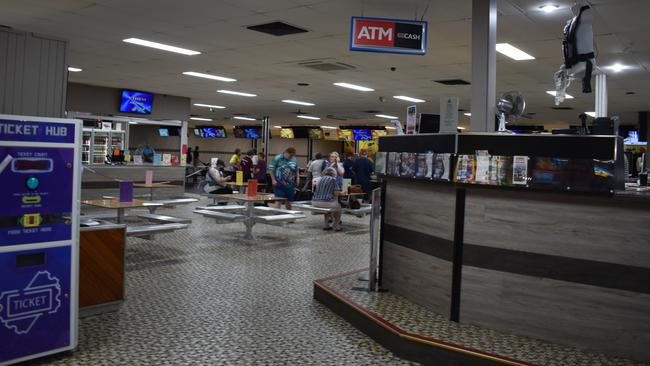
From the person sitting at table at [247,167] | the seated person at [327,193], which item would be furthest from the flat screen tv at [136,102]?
the seated person at [327,193]

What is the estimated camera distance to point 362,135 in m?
25.4

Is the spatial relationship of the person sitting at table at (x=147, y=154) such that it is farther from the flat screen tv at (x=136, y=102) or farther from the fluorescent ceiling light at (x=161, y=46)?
the fluorescent ceiling light at (x=161, y=46)

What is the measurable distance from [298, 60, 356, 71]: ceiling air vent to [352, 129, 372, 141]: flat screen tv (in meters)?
15.1

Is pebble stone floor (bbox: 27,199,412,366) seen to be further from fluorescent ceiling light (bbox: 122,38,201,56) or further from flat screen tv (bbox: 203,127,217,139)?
flat screen tv (bbox: 203,127,217,139)

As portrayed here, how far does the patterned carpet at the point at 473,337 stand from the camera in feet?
10.9

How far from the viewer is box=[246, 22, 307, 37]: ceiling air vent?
7.16 m

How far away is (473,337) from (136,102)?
12992mm

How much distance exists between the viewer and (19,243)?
3209 millimetres

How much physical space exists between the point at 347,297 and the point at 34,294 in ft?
7.80

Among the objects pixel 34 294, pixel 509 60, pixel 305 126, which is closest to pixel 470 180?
pixel 34 294

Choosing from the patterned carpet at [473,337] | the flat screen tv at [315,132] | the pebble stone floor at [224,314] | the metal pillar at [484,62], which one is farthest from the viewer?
the flat screen tv at [315,132]

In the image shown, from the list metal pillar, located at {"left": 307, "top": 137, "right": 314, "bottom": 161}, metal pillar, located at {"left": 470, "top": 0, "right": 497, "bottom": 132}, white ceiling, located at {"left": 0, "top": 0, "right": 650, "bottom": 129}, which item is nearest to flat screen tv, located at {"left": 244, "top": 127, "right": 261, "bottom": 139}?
metal pillar, located at {"left": 307, "top": 137, "right": 314, "bottom": 161}

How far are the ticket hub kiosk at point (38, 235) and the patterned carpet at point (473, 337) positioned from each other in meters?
2.21

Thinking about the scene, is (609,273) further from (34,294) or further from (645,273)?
(34,294)
